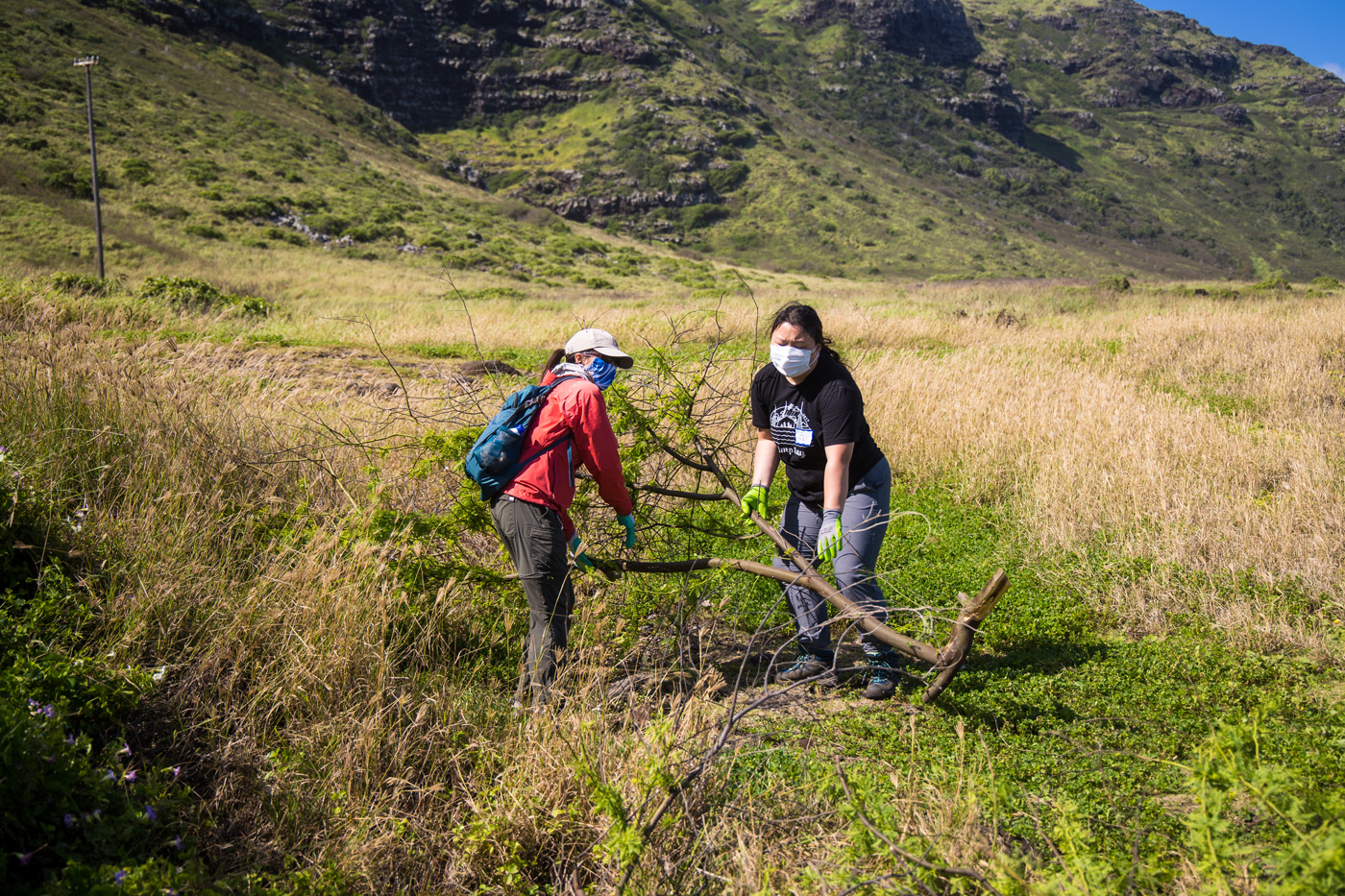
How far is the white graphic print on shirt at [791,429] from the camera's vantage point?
12.7ft

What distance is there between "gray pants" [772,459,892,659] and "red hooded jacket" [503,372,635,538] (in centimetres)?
117

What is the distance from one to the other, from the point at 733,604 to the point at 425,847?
9.48 ft

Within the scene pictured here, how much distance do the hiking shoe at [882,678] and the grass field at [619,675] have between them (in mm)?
78

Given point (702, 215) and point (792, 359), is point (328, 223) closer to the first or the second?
point (792, 359)

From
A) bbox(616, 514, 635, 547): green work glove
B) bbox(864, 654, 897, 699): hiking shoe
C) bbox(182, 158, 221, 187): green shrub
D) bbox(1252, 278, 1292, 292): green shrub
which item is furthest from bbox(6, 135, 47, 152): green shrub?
bbox(1252, 278, 1292, 292): green shrub

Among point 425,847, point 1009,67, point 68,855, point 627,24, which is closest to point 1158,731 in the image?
point 425,847

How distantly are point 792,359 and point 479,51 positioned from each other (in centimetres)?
12827

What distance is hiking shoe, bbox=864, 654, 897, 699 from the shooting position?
13.1ft

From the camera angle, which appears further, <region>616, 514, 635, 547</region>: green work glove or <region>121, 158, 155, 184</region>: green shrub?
<region>121, 158, 155, 184</region>: green shrub

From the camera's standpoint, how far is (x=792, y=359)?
12.4ft

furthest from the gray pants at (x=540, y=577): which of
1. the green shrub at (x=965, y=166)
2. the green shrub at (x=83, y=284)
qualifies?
the green shrub at (x=965, y=166)

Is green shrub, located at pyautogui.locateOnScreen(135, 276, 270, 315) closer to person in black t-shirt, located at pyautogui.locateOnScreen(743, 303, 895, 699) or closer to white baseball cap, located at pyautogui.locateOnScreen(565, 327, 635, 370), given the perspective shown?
white baseball cap, located at pyautogui.locateOnScreen(565, 327, 635, 370)

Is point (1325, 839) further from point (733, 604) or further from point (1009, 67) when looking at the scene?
point (1009, 67)

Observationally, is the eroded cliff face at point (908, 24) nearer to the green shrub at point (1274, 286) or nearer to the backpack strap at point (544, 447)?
the green shrub at point (1274, 286)
